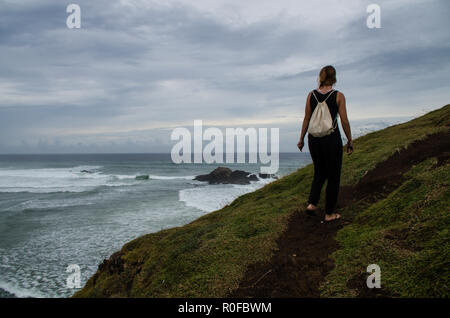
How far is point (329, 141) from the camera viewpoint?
495cm

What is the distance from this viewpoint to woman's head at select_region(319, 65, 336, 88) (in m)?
4.82

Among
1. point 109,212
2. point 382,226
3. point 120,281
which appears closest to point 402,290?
point 382,226

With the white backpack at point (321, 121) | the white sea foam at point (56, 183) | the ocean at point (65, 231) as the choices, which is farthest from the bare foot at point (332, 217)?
the white sea foam at point (56, 183)

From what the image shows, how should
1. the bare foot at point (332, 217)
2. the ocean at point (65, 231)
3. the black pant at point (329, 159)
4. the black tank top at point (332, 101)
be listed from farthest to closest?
1. the ocean at point (65, 231)
2. the bare foot at point (332, 217)
3. the black pant at point (329, 159)
4. the black tank top at point (332, 101)

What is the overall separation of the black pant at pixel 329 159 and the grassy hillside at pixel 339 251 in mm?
623

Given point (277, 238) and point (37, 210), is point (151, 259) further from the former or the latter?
point (37, 210)

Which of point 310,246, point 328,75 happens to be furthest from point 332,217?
point 328,75

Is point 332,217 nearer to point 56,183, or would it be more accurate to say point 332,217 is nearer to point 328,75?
point 328,75

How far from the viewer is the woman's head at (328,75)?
15.8 ft

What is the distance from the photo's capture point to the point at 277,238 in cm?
493

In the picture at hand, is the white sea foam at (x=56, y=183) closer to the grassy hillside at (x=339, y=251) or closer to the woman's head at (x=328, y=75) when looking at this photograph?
the grassy hillside at (x=339, y=251)

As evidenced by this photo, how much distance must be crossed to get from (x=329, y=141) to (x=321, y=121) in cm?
40

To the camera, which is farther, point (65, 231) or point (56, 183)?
point (56, 183)
